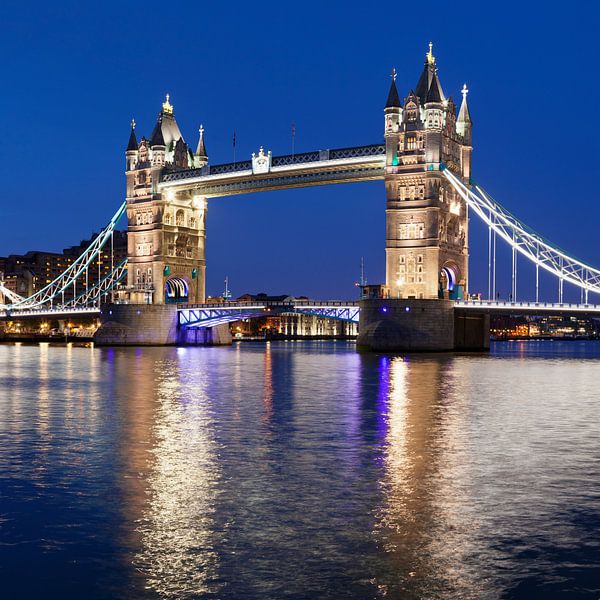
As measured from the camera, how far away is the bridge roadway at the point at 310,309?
58406 mm

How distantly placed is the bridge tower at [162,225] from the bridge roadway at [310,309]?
4145 mm

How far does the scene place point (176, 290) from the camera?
271 ft

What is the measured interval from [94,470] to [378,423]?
834 cm

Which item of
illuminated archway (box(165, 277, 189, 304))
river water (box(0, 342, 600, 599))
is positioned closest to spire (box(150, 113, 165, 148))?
illuminated archway (box(165, 277, 189, 304))

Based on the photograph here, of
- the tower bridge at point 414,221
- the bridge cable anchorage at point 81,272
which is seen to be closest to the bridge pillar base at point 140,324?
the tower bridge at point 414,221

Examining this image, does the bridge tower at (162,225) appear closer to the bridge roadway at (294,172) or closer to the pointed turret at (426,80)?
the bridge roadway at (294,172)

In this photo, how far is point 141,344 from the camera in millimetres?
76812

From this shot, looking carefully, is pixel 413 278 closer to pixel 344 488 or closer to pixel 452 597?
pixel 344 488

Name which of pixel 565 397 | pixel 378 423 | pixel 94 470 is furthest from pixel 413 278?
pixel 94 470

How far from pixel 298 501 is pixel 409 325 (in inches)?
1930

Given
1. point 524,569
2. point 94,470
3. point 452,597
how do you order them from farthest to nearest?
point 94,470 → point 524,569 → point 452,597

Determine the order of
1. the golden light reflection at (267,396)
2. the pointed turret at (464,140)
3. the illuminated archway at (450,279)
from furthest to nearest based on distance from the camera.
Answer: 1. the pointed turret at (464,140)
2. the illuminated archway at (450,279)
3. the golden light reflection at (267,396)

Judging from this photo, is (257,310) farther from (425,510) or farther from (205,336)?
(425,510)

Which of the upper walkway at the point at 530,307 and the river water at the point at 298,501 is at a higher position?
the upper walkway at the point at 530,307
